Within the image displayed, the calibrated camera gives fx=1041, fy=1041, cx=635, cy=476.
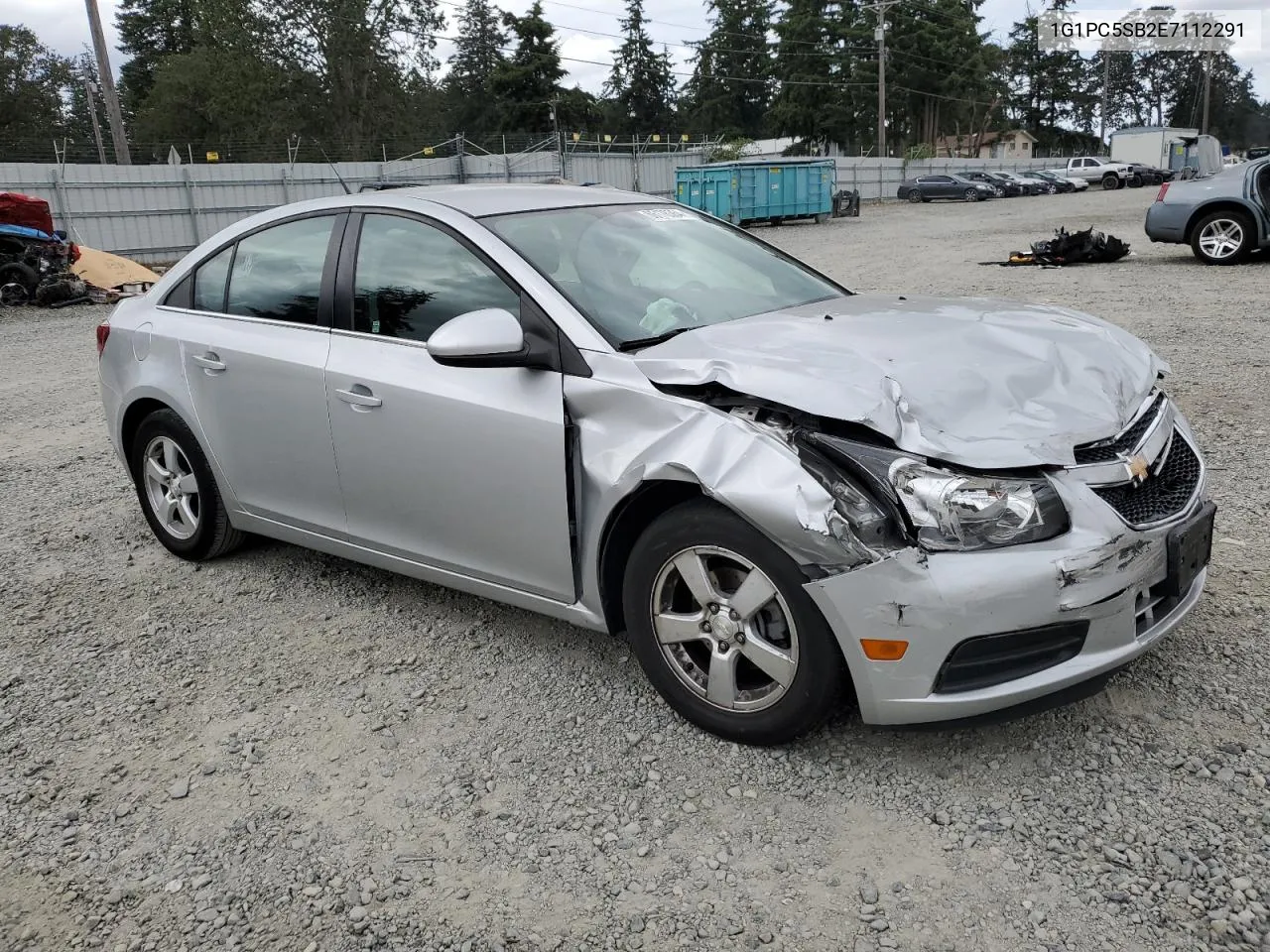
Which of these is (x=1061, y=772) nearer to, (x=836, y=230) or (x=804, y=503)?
(x=804, y=503)

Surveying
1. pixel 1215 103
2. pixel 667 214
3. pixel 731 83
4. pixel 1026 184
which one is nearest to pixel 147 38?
pixel 731 83

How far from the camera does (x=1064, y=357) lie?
10.1 ft

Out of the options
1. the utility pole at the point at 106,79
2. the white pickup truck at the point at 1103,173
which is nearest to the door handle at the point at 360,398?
the utility pole at the point at 106,79

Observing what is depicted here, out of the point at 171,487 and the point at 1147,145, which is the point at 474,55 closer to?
the point at 1147,145

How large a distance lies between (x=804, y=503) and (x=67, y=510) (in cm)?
467

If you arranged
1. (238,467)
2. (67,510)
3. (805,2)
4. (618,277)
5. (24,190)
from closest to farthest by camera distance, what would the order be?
(618,277), (238,467), (67,510), (24,190), (805,2)

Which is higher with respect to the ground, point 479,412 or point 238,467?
point 479,412

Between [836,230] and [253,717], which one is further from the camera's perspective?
[836,230]

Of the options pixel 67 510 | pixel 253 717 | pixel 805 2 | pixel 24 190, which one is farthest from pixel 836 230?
pixel 805 2

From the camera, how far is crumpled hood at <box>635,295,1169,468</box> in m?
2.66

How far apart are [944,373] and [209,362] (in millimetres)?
2942

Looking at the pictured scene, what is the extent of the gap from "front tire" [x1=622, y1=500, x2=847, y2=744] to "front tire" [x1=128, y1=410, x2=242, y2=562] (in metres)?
2.35

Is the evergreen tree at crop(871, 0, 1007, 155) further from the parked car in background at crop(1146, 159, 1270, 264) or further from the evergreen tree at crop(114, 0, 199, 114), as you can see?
the parked car in background at crop(1146, 159, 1270, 264)

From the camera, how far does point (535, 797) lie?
2893 millimetres
